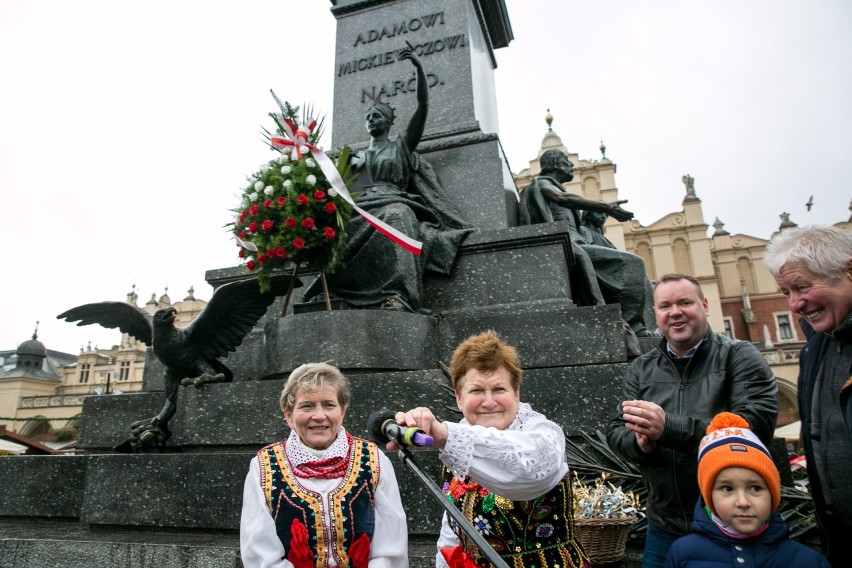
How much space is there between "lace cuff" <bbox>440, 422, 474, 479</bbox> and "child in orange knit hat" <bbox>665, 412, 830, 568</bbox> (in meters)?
0.79

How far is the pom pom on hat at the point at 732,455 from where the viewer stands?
1755 mm

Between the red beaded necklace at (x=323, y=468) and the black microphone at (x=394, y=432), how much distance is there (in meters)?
0.67

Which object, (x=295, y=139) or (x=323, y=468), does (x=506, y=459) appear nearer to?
(x=323, y=468)

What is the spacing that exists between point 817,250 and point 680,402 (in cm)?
71

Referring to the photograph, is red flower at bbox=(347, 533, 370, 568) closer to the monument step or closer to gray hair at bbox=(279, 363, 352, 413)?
gray hair at bbox=(279, 363, 352, 413)

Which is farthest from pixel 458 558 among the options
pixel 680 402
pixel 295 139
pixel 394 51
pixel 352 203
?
pixel 394 51

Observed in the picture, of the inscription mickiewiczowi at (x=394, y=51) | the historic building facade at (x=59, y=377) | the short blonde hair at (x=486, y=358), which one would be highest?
the historic building facade at (x=59, y=377)

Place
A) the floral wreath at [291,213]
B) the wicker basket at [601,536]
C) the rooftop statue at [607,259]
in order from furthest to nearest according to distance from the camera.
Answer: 1. the rooftop statue at [607,259]
2. the floral wreath at [291,213]
3. the wicker basket at [601,536]

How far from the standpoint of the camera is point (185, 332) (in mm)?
4152

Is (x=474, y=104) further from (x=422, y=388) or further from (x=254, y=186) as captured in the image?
(x=422, y=388)

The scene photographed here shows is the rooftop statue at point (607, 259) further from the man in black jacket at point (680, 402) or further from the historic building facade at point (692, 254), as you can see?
the historic building facade at point (692, 254)

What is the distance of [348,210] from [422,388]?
149cm

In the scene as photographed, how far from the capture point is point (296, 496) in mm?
2051

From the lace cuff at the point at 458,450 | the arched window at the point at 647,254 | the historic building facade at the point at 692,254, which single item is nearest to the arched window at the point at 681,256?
the historic building facade at the point at 692,254
